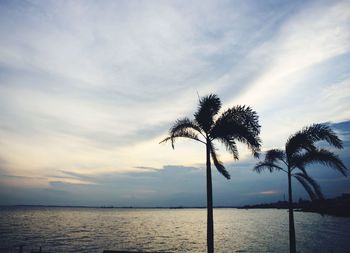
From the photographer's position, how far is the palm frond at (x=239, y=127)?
48.5 ft

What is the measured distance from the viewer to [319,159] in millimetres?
17172

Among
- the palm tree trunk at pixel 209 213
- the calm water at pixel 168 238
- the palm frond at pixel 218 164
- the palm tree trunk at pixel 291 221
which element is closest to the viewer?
the palm tree trunk at pixel 209 213

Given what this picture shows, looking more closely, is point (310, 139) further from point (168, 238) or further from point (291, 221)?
point (168, 238)

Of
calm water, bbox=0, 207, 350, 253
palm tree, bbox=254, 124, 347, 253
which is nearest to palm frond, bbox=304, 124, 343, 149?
palm tree, bbox=254, 124, 347, 253

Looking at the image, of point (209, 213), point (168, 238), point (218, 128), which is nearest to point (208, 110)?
point (218, 128)

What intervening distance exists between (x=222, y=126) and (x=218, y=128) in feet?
0.88

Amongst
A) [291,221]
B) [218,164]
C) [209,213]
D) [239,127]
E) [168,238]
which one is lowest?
[168,238]

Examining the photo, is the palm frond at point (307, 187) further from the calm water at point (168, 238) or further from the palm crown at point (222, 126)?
the calm water at point (168, 238)

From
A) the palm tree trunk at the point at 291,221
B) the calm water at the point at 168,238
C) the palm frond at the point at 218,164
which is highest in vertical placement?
the palm frond at the point at 218,164

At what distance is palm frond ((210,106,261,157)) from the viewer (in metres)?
14.8

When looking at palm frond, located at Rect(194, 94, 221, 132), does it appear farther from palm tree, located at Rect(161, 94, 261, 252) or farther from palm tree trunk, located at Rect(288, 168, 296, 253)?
palm tree trunk, located at Rect(288, 168, 296, 253)

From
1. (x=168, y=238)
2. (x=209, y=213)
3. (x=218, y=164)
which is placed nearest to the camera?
(x=209, y=213)

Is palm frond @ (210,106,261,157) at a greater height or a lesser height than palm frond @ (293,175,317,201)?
greater

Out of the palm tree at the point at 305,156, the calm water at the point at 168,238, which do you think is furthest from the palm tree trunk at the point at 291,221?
the calm water at the point at 168,238
